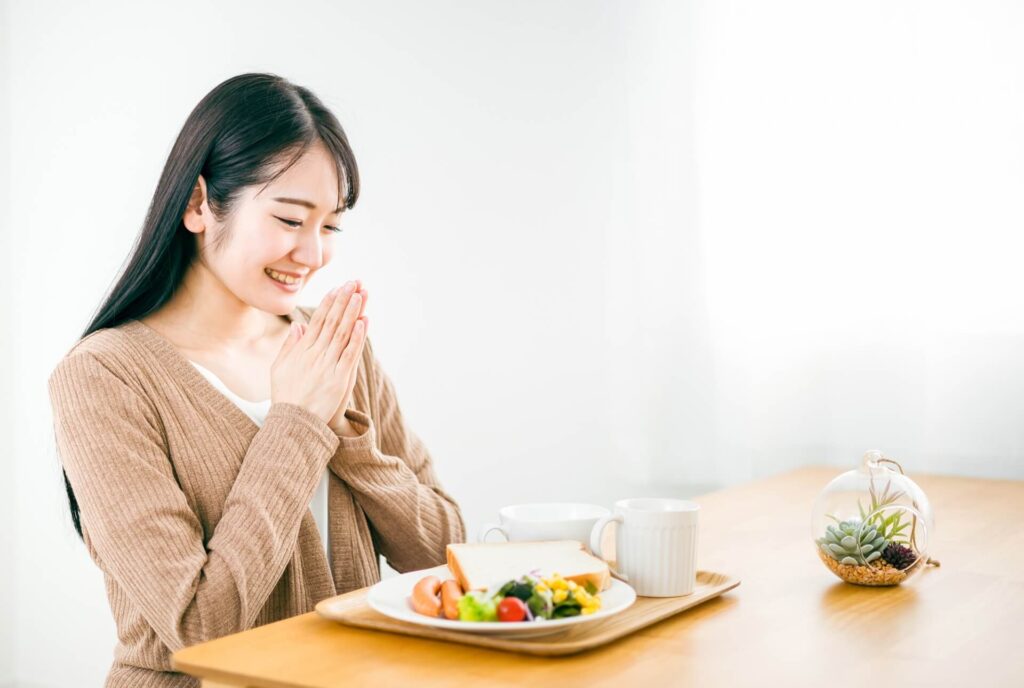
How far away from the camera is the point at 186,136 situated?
1.36m

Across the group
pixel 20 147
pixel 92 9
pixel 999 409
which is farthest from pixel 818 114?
pixel 20 147

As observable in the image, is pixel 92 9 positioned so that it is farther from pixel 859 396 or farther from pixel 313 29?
pixel 859 396

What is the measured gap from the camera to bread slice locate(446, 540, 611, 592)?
38.9 inches

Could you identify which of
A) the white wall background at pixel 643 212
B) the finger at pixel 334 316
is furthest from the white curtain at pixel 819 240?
the finger at pixel 334 316

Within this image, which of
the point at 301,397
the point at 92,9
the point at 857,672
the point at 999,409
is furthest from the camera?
the point at 92,9

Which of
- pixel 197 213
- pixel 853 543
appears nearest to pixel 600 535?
pixel 853 543

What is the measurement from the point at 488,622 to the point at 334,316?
0.55 meters

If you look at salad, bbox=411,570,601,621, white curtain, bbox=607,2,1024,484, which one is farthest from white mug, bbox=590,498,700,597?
white curtain, bbox=607,2,1024,484

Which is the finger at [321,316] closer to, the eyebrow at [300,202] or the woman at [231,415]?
the woman at [231,415]

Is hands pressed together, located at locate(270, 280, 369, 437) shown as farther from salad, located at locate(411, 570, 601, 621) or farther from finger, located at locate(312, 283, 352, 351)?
salad, located at locate(411, 570, 601, 621)

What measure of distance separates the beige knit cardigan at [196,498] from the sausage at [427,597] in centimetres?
28

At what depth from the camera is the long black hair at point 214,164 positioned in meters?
1.33

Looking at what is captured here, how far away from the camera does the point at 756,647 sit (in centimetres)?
94

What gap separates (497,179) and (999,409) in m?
1.11
